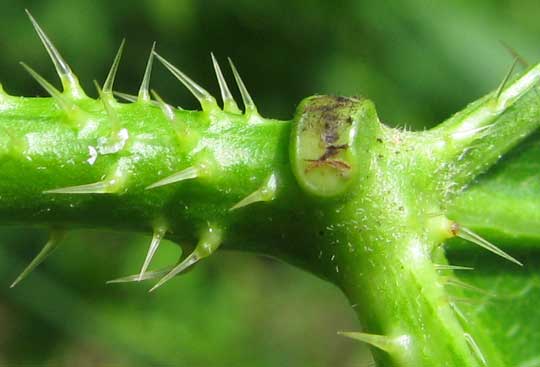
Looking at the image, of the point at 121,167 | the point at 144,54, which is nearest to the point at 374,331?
the point at 121,167

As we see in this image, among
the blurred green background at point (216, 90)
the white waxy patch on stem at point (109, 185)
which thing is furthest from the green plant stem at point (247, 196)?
the blurred green background at point (216, 90)

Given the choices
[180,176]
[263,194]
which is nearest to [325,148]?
[263,194]

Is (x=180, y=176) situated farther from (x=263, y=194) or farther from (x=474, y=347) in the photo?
(x=474, y=347)

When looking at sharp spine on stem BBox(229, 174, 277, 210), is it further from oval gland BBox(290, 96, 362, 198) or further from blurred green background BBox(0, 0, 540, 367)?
blurred green background BBox(0, 0, 540, 367)

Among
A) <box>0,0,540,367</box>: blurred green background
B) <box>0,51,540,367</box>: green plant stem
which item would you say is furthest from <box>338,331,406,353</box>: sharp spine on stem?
<box>0,0,540,367</box>: blurred green background

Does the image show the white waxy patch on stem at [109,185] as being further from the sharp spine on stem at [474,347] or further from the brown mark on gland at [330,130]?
the sharp spine on stem at [474,347]

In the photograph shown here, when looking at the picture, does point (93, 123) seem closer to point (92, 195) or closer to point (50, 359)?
point (92, 195)

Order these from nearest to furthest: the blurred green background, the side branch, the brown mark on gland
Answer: the brown mark on gland, the side branch, the blurred green background
